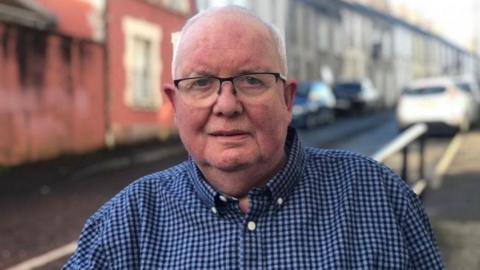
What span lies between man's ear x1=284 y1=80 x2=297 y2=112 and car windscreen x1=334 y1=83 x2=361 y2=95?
29412 millimetres

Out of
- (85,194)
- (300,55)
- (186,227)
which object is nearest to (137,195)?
(186,227)

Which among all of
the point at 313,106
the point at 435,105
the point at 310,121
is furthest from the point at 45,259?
Answer: the point at 313,106

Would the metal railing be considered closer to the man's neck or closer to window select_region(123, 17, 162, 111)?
the man's neck

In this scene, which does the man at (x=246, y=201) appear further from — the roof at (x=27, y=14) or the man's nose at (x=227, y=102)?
the roof at (x=27, y=14)

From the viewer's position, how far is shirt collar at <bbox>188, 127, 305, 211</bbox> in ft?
5.83

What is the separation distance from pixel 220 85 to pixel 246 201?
315mm

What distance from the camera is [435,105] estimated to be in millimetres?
17859

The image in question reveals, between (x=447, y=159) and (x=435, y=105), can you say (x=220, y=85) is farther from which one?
(x=435, y=105)

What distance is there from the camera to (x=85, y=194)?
9.80 meters

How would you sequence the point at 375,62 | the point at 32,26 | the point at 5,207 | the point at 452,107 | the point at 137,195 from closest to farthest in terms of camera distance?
the point at 137,195
the point at 5,207
the point at 32,26
the point at 452,107
the point at 375,62

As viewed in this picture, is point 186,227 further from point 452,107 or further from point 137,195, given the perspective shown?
point 452,107

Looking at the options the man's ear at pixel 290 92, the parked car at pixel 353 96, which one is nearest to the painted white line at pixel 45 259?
the man's ear at pixel 290 92

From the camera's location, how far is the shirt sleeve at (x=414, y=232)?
176 centimetres

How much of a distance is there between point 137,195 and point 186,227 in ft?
0.61
